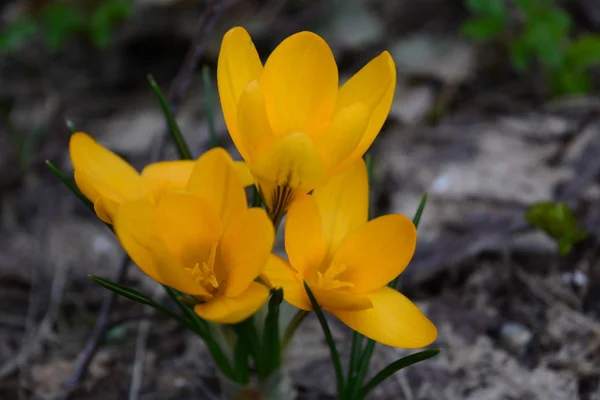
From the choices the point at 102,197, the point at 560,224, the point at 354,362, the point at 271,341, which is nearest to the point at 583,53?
the point at 560,224

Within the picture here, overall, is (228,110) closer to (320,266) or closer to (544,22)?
(320,266)

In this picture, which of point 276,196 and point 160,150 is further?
point 160,150

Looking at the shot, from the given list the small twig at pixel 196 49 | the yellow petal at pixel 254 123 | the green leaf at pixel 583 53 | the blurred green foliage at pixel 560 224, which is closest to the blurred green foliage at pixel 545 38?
the green leaf at pixel 583 53

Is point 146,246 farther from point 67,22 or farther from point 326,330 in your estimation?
point 67,22

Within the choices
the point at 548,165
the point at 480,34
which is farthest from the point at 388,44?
the point at 548,165

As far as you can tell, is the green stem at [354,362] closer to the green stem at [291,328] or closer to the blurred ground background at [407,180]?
the green stem at [291,328]

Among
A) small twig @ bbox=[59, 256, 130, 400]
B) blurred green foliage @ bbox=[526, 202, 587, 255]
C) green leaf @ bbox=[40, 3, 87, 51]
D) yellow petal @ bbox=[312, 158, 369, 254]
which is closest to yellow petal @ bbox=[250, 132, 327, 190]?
yellow petal @ bbox=[312, 158, 369, 254]

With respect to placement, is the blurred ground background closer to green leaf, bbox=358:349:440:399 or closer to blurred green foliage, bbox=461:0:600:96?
blurred green foliage, bbox=461:0:600:96
